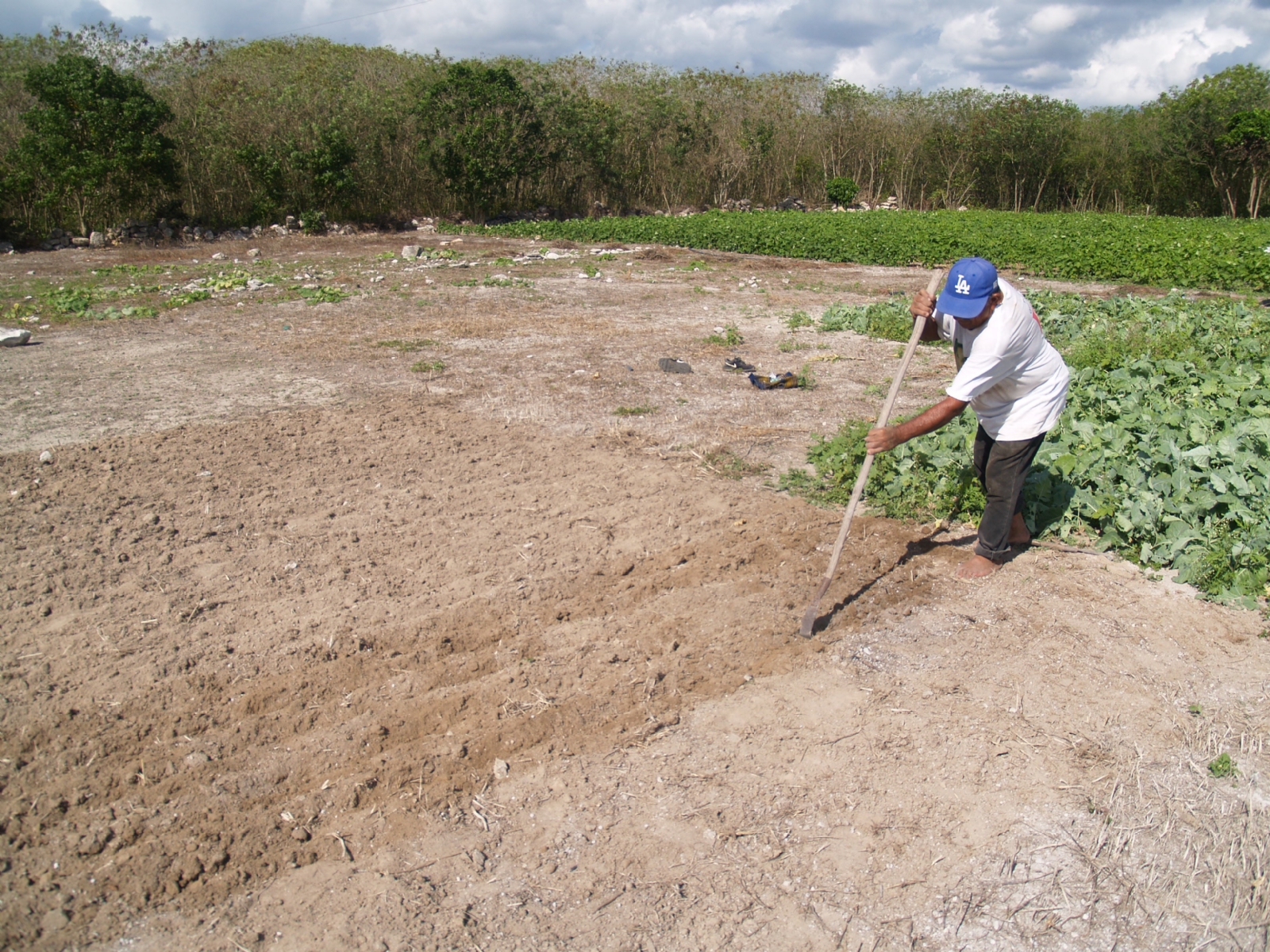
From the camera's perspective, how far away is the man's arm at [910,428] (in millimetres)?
3672

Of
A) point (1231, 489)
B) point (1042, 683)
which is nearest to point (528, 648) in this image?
point (1042, 683)

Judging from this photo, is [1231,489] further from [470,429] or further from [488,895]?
[470,429]

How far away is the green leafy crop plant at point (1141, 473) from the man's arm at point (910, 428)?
1.32 m

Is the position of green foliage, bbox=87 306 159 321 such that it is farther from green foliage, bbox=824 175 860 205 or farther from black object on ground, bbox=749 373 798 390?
green foliage, bbox=824 175 860 205

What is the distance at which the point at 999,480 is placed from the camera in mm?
4188

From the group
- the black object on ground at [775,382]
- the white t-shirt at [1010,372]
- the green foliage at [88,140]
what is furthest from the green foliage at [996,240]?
the white t-shirt at [1010,372]

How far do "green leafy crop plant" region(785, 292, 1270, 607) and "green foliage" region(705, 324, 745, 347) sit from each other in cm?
373

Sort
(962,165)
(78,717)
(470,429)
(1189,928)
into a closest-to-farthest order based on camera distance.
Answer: (1189,928) < (78,717) < (470,429) < (962,165)

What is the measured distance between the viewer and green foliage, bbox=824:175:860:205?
1294 inches

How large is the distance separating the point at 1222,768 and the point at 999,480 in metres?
1.58

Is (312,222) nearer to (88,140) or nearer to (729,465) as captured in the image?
(88,140)

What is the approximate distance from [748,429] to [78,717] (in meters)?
4.64

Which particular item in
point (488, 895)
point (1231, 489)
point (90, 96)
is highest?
point (90, 96)

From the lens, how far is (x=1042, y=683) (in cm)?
350
